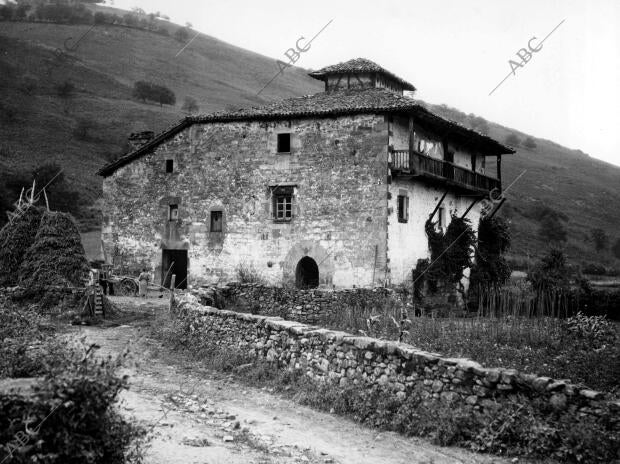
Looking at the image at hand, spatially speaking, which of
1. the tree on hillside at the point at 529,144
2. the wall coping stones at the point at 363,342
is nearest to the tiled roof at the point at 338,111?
the wall coping stones at the point at 363,342

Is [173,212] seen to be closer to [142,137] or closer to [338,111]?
[142,137]

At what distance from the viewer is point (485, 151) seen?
3039cm

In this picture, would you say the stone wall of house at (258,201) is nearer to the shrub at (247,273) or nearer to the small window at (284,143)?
the shrub at (247,273)

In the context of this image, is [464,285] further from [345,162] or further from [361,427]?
[361,427]

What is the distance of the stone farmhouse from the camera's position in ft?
74.2

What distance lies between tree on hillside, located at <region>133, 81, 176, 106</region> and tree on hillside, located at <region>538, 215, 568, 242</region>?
1777 inches

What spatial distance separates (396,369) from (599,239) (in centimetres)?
5684

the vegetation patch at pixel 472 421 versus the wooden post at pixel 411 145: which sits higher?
the wooden post at pixel 411 145

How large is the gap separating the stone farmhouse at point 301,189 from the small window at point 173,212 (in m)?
0.04

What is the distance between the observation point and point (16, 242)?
18.2m

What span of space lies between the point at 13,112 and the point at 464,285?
1921 inches

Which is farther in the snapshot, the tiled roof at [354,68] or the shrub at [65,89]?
the shrub at [65,89]

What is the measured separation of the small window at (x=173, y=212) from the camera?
26344mm

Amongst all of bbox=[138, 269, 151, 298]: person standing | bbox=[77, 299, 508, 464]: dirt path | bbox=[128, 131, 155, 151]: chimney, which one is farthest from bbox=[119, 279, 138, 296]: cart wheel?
bbox=[77, 299, 508, 464]: dirt path
